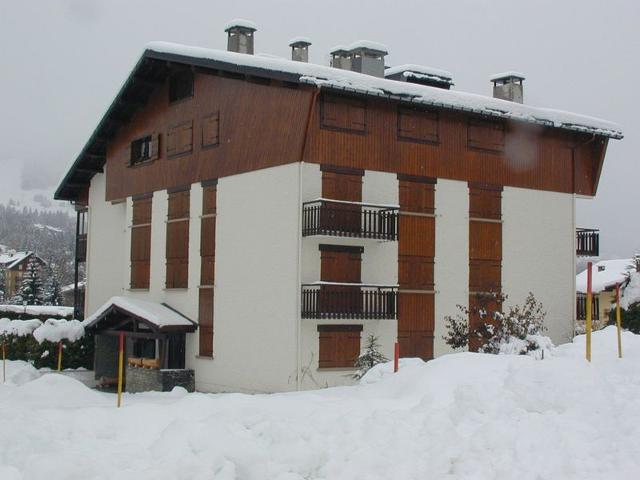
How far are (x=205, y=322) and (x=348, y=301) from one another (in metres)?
6.19

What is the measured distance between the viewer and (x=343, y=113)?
24.8 m

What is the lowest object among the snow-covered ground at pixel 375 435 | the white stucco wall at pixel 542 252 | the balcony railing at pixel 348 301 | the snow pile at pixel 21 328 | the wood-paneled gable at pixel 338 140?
the snow-covered ground at pixel 375 435

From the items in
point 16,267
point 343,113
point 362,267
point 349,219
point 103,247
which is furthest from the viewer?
point 16,267

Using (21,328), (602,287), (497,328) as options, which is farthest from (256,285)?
(602,287)

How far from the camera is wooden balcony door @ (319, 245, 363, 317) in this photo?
938 inches

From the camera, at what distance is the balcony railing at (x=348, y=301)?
77.5 feet

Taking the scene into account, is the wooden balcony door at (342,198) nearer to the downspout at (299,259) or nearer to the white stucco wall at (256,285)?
the downspout at (299,259)

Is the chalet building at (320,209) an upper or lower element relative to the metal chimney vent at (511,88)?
lower

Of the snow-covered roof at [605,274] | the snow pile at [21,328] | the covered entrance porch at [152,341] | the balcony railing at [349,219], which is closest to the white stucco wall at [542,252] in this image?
the balcony railing at [349,219]

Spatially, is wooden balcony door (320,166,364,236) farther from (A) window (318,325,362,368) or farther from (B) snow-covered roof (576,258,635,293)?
(B) snow-covered roof (576,258,635,293)

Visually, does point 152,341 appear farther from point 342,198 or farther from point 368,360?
point 368,360

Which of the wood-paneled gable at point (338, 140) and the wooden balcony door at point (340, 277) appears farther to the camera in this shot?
the wood-paneled gable at point (338, 140)

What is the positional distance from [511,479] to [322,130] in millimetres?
15215

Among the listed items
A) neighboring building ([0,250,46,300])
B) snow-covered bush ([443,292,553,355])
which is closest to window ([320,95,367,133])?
snow-covered bush ([443,292,553,355])
